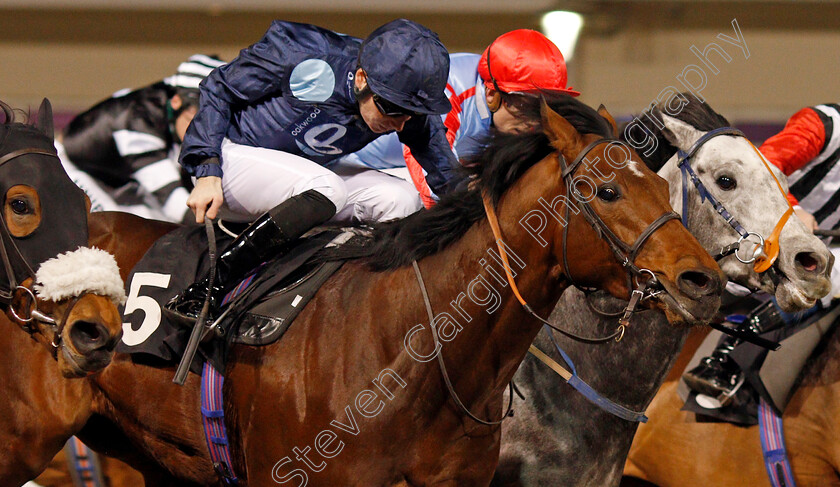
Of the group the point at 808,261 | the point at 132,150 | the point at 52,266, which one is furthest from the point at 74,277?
the point at 132,150

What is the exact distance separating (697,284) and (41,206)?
1.62 m

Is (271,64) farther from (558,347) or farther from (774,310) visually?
(774,310)

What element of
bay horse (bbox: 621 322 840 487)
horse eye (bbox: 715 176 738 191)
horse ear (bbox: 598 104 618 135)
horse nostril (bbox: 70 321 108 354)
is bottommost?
bay horse (bbox: 621 322 840 487)

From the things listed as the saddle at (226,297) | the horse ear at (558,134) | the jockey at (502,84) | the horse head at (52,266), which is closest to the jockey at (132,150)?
the jockey at (502,84)

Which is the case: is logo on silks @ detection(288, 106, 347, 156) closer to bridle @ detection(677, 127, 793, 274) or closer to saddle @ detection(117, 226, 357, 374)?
saddle @ detection(117, 226, 357, 374)

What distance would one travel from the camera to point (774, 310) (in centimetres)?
344

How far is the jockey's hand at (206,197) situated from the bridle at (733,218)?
1.50 m

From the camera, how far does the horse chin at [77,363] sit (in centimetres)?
210

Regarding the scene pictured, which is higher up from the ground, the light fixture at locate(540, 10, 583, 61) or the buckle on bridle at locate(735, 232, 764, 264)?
the buckle on bridle at locate(735, 232, 764, 264)

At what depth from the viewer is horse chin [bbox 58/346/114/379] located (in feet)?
6.88

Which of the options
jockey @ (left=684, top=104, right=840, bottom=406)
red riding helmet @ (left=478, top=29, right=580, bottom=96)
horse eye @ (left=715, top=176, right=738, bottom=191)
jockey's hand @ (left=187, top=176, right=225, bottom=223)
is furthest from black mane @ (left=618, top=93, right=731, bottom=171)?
jockey's hand @ (left=187, top=176, right=225, bottom=223)

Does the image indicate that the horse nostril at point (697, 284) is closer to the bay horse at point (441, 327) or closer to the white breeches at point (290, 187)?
the bay horse at point (441, 327)

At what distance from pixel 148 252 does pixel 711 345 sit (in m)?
2.17

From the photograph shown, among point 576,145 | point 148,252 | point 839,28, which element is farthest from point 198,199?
point 839,28
